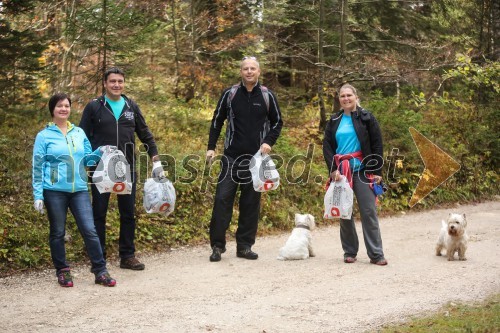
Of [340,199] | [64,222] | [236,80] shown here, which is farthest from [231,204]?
[236,80]

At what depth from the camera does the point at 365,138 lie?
729cm

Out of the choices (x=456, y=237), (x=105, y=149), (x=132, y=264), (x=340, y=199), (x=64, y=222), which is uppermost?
(x=105, y=149)

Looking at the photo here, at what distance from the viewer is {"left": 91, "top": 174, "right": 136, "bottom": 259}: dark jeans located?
22.1 ft

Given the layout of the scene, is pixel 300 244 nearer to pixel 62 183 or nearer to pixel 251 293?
pixel 251 293

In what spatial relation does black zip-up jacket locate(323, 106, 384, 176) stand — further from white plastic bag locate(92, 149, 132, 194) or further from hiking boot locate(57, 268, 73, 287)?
hiking boot locate(57, 268, 73, 287)

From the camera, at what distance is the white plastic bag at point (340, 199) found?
7.23 meters

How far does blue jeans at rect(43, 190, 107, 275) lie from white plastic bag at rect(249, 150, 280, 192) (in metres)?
2.06

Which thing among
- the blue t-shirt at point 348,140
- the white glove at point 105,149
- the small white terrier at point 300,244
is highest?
the blue t-shirt at point 348,140

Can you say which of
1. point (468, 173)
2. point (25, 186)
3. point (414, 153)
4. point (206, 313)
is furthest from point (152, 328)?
point (468, 173)

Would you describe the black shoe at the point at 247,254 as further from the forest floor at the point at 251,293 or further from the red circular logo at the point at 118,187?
the red circular logo at the point at 118,187

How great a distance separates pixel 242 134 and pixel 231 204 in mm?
924

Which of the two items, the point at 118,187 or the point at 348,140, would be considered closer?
the point at 118,187

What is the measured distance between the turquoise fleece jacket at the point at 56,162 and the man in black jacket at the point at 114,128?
0.44 metres

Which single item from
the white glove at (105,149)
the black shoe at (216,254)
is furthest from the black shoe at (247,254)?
the white glove at (105,149)
